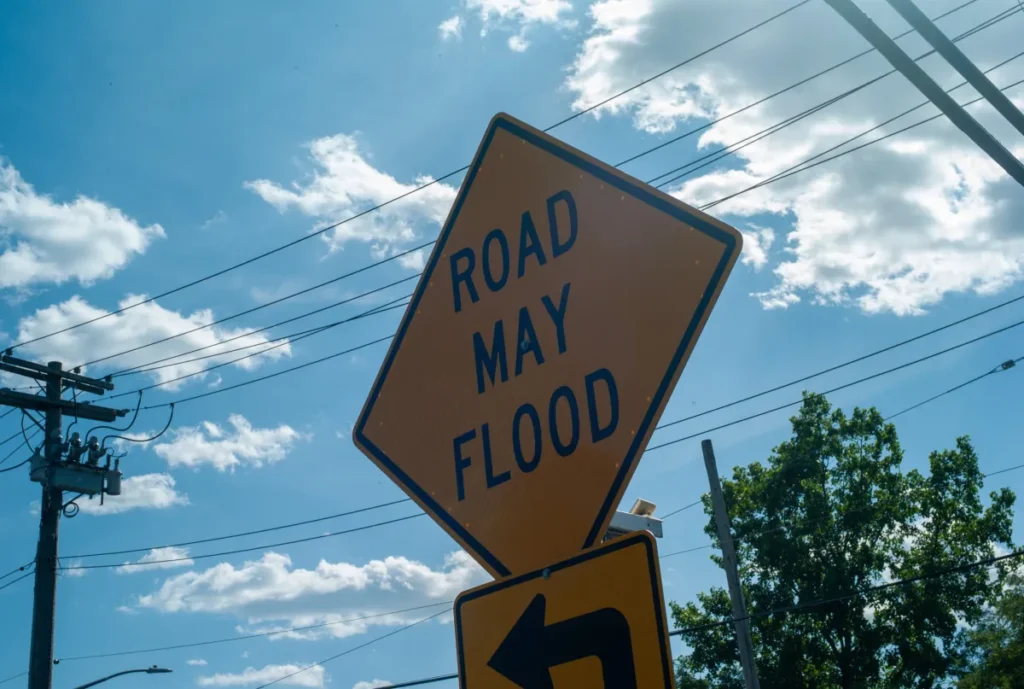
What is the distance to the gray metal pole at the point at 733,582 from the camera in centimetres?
1772

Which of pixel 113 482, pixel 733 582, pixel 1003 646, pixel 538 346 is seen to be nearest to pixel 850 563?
pixel 1003 646

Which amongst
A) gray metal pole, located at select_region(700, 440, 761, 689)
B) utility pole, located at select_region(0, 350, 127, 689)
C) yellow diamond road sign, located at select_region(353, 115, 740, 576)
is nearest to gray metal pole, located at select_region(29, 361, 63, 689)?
utility pole, located at select_region(0, 350, 127, 689)

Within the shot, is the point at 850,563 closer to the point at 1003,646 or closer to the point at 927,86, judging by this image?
the point at 1003,646

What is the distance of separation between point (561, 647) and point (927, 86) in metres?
2.73

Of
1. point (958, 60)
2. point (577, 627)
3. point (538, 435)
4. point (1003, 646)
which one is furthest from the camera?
point (1003, 646)

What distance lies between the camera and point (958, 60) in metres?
3.72

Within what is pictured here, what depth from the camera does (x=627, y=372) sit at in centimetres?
233

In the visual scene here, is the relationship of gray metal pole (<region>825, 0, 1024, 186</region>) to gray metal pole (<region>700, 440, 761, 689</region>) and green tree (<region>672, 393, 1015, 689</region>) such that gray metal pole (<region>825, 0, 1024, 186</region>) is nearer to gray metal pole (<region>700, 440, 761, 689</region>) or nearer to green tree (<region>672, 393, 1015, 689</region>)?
gray metal pole (<region>700, 440, 761, 689</region>)

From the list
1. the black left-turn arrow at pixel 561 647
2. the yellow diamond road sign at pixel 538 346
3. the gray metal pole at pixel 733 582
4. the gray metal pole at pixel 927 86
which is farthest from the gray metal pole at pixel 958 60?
the gray metal pole at pixel 733 582

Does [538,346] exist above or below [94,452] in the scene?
below

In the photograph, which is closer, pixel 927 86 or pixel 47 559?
pixel 927 86

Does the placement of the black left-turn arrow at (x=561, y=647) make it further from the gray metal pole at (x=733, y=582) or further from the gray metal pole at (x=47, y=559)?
the gray metal pole at (x=47, y=559)

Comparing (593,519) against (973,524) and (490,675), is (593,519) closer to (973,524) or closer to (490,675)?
(490,675)

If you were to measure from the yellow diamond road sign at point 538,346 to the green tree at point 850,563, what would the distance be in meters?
28.8
